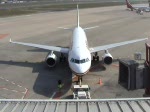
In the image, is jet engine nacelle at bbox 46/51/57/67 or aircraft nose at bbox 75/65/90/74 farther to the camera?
jet engine nacelle at bbox 46/51/57/67

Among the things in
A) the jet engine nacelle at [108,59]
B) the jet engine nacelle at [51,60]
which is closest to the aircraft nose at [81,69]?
the jet engine nacelle at [51,60]

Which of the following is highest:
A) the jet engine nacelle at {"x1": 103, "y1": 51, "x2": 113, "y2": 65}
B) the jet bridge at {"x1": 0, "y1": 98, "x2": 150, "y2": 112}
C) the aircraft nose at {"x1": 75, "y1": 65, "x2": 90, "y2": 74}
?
the jet bridge at {"x1": 0, "y1": 98, "x2": 150, "y2": 112}

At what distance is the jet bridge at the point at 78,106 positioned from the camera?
38.4 feet

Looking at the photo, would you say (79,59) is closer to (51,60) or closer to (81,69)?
(81,69)

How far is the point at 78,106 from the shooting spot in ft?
39.8

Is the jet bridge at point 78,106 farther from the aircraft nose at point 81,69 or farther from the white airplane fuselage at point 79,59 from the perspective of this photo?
the white airplane fuselage at point 79,59

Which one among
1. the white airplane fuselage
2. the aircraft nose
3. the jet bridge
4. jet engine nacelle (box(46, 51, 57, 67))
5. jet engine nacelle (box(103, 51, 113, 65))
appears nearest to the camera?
the jet bridge

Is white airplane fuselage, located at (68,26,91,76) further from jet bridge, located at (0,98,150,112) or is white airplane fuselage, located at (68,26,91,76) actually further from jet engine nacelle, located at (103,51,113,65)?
jet bridge, located at (0,98,150,112)

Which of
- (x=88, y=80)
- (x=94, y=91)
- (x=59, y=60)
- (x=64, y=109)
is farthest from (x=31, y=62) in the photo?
(x=64, y=109)

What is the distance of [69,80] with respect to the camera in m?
32.5

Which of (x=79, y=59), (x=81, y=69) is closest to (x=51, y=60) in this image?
(x=79, y=59)

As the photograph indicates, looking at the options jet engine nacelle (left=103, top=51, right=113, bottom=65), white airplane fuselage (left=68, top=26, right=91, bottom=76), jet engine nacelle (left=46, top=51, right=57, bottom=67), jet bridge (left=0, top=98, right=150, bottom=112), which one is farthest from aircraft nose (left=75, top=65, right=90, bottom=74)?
jet bridge (left=0, top=98, right=150, bottom=112)

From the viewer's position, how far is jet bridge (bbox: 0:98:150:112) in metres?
11.7

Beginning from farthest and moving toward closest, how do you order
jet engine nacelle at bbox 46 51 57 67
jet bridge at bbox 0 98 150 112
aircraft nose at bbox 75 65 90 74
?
jet engine nacelle at bbox 46 51 57 67, aircraft nose at bbox 75 65 90 74, jet bridge at bbox 0 98 150 112
